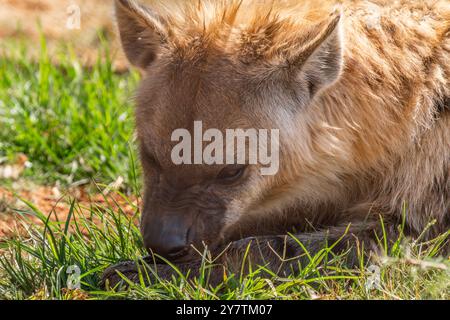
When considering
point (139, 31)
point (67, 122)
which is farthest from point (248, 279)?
point (67, 122)

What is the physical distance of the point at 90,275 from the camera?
3.95m

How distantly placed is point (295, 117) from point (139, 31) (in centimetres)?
85

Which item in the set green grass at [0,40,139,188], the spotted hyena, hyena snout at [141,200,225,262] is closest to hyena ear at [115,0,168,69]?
the spotted hyena

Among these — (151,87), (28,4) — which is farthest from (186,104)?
(28,4)

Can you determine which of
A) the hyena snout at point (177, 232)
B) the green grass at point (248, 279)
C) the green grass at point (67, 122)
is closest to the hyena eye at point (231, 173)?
the hyena snout at point (177, 232)

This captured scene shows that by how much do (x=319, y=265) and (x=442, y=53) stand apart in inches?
42.9

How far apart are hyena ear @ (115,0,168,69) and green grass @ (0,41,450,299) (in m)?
0.70

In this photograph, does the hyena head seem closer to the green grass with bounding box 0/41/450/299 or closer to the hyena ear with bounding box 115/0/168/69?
the hyena ear with bounding box 115/0/168/69

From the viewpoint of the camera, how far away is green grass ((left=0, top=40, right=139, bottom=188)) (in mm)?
5660

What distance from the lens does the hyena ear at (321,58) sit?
362 cm

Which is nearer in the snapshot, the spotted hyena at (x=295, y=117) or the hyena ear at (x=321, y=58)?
the hyena ear at (x=321, y=58)

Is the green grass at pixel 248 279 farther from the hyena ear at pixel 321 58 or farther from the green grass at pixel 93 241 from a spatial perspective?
the hyena ear at pixel 321 58

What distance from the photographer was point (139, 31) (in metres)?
4.15
